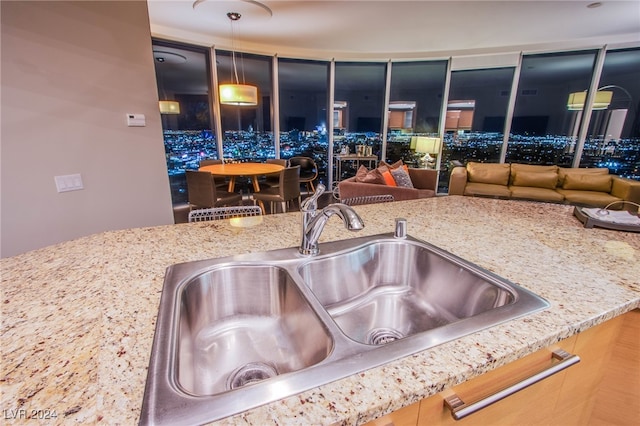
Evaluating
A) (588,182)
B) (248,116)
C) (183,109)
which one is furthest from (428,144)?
(183,109)

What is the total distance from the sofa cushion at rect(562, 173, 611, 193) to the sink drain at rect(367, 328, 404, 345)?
16.2 feet

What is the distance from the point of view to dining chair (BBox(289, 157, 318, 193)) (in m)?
5.07

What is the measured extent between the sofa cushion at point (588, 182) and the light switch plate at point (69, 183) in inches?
228

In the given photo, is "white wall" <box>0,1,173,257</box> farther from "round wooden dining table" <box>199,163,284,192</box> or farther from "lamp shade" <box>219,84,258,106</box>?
"lamp shade" <box>219,84,258,106</box>

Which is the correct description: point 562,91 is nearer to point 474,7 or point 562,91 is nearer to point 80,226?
point 474,7

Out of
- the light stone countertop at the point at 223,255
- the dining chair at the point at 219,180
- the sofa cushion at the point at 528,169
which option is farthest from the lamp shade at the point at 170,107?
the sofa cushion at the point at 528,169

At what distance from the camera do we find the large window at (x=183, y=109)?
4.41 m

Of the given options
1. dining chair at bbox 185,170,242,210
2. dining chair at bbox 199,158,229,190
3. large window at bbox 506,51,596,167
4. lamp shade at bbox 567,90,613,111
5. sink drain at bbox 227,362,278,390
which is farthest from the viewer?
large window at bbox 506,51,596,167

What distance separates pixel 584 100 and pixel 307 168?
183 inches

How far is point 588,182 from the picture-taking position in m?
4.26

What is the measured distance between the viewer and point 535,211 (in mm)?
1542

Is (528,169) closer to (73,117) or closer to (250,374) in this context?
(250,374)

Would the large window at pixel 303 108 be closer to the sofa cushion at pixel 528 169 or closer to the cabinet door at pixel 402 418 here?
the sofa cushion at pixel 528 169

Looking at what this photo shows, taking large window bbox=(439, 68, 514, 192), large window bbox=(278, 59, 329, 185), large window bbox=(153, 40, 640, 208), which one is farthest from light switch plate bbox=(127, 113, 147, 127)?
large window bbox=(439, 68, 514, 192)
